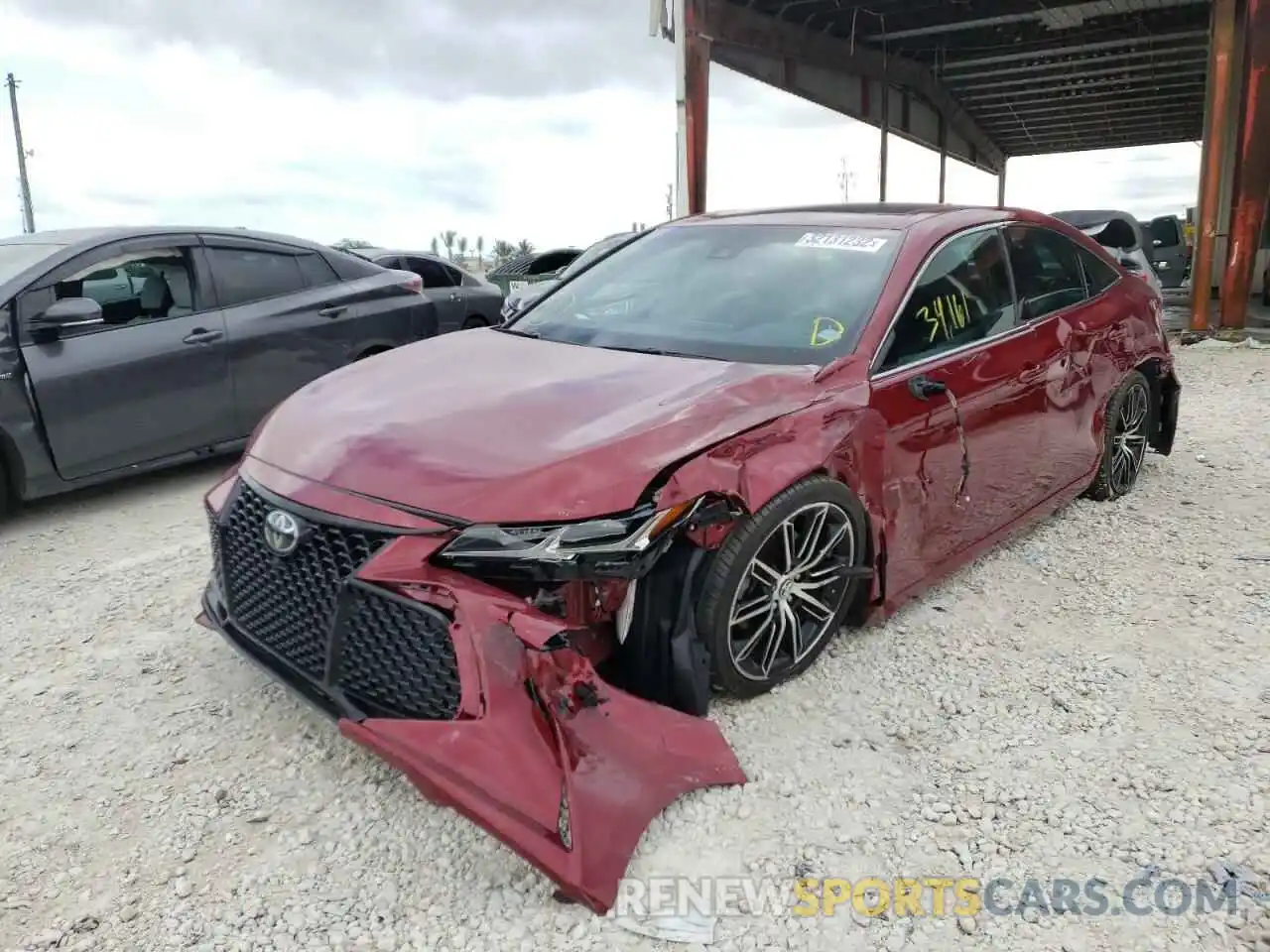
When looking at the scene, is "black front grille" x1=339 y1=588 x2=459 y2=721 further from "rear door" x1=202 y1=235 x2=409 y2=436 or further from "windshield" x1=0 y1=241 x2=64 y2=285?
"windshield" x1=0 y1=241 x2=64 y2=285

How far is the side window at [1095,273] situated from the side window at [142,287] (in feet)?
15.2

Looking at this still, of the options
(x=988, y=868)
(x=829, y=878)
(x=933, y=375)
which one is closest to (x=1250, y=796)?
(x=988, y=868)

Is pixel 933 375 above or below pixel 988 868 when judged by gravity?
above

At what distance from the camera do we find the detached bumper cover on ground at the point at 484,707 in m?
2.03

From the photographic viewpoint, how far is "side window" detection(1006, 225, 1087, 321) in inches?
153

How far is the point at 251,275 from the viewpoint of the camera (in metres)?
5.58

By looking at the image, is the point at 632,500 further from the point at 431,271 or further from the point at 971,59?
the point at 971,59

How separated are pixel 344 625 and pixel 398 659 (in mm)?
168

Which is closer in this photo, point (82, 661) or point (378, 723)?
point (378, 723)

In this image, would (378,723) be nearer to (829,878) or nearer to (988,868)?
(829,878)

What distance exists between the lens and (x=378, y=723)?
85.3 inches

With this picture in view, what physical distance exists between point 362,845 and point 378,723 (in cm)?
36

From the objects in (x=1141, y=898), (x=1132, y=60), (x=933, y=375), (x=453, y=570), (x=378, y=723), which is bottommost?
(x=1141, y=898)

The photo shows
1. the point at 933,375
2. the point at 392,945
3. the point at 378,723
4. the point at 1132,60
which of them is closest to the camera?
the point at 392,945
